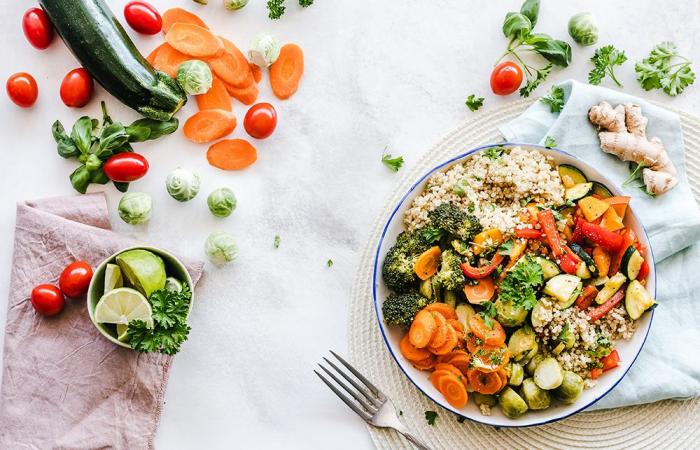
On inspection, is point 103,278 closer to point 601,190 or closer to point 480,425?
point 480,425

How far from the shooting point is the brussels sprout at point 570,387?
10.6 feet

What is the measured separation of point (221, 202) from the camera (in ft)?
12.2

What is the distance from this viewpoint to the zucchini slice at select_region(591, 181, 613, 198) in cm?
339

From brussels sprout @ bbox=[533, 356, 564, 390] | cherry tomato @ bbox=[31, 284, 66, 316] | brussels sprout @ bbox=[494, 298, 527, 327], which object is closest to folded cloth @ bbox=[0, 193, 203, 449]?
cherry tomato @ bbox=[31, 284, 66, 316]

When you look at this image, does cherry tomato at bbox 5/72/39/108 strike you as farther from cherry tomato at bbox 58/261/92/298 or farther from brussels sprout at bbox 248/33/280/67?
brussels sprout at bbox 248/33/280/67

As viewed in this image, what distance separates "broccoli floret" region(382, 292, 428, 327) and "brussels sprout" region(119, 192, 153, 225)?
147cm

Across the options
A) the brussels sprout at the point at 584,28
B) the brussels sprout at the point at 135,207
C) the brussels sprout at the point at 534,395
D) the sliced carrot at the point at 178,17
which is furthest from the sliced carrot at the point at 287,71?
the brussels sprout at the point at 534,395

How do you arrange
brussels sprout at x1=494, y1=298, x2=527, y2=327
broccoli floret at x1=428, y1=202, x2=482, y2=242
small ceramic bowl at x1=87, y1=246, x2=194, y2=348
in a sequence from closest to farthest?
brussels sprout at x1=494, y1=298, x2=527, y2=327
broccoli floret at x1=428, y1=202, x2=482, y2=242
small ceramic bowl at x1=87, y1=246, x2=194, y2=348

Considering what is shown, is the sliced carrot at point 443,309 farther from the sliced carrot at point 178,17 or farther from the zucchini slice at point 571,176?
the sliced carrot at point 178,17

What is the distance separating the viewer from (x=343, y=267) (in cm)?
380

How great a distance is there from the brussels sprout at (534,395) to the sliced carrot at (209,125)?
7.05 ft

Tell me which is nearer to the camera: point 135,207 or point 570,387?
point 570,387

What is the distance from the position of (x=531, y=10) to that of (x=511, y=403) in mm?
2160

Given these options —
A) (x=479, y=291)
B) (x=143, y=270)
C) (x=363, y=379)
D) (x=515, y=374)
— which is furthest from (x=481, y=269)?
(x=143, y=270)
